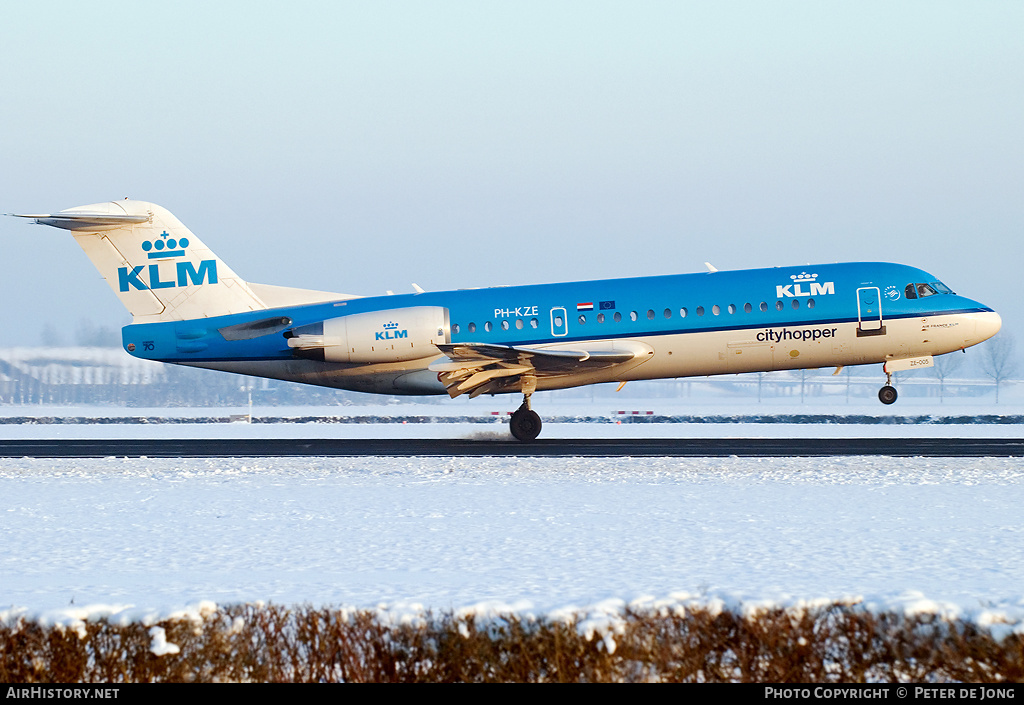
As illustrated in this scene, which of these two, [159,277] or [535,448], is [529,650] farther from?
[159,277]

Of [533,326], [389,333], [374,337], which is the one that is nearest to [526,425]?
[533,326]

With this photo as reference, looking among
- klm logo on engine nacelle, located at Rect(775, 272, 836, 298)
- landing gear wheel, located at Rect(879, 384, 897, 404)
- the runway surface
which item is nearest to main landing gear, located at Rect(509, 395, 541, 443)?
the runway surface

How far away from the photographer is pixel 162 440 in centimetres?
2747

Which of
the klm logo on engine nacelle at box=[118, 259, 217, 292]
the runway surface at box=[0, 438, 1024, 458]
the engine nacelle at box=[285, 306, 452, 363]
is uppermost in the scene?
the klm logo on engine nacelle at box=[118, 259, 217, 292]

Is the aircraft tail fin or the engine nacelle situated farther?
the aircraft tail fin

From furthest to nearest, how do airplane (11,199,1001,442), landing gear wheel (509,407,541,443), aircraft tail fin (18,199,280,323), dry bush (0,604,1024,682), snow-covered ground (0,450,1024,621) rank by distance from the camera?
aircraft tail fin (18,199,280,323) → landing gear wheel (509,407,541,443) → airplane (11,199,1001,442) → snow-covered ground (0,450,1024,621) → dry bush (0,604,1024,682)

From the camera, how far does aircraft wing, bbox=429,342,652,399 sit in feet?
76.2

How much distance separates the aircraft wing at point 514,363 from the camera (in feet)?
76.2

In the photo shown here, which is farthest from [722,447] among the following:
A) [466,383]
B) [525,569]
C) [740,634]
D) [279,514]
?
[740,634]

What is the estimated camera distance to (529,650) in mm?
5582

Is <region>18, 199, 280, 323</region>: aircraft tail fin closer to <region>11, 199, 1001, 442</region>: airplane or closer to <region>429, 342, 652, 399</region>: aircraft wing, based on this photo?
<region>11, 199, 1001, 442</region>: airplane

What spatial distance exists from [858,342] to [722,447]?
15.1ft

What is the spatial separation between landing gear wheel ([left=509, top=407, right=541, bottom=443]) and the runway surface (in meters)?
0.23
